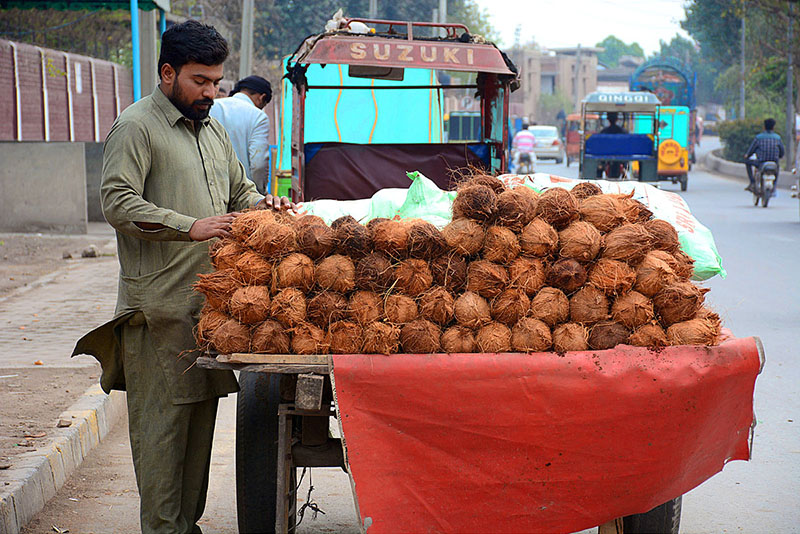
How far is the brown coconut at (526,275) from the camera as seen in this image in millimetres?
2926

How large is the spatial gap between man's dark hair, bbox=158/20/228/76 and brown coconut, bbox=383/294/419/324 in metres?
1.02

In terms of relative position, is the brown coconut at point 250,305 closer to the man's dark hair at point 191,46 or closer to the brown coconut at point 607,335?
the man's dark hair at point 191,46

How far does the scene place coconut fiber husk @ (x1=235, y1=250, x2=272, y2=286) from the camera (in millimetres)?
2916

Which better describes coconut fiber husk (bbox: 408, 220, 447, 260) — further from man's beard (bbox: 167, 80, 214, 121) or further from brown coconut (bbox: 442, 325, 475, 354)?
man's beard (bbox: 167, 80, 214, 121)

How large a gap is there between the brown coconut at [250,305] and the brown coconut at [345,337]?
0.70 feet

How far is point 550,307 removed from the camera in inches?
114

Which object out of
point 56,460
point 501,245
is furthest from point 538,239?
point 56,460

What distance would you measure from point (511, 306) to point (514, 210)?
0.31 meters

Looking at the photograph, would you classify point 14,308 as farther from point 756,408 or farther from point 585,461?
point 585,461

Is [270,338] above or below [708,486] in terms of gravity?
above

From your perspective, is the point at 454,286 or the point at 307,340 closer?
the point at 307,340

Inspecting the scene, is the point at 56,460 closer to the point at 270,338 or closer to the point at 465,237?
the point at 270,338

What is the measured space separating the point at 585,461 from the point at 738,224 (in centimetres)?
1309

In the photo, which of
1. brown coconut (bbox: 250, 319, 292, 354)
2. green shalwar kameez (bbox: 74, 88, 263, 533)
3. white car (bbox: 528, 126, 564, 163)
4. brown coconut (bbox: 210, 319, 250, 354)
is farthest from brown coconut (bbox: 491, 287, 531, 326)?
white car (bbox: 528, 126, 564, 163)
